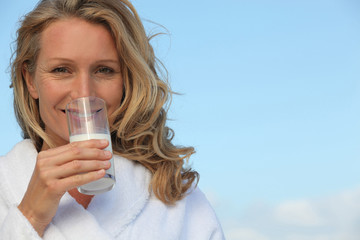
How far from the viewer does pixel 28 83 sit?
3.35 meters

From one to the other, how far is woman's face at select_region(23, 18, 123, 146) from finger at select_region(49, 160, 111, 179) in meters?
0.65

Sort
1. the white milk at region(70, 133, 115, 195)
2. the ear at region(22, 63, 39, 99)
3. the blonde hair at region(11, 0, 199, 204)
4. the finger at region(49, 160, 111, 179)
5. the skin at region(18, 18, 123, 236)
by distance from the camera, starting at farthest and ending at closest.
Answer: the ear at region(22, 63, 39, 99) < the blonde hair at region(11, 0, 199, 204) < the skin at region(18, 18, 123, 236) < the white milk at region(70, 133, 115, 195) < the finger at region(49, 160, 111, 179)

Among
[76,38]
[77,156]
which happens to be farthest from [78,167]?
[76,38]

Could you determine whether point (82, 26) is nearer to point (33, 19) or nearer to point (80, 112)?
point (33, 19)

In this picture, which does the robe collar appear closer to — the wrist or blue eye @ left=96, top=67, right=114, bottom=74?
the wrist

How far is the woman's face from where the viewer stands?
9.79 feet

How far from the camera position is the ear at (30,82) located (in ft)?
10.9

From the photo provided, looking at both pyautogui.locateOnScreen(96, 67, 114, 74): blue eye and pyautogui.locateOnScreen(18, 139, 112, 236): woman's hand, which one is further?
pyautogui.locateOnScreen(96, 67, 114, 74): blue eye

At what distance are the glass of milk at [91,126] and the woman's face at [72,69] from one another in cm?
31

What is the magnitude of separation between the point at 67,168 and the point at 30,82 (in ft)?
3.71

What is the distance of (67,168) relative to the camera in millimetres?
2398

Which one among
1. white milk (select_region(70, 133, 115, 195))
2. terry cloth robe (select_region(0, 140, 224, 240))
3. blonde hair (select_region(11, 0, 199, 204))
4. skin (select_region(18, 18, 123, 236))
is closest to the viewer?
white milk (select_region(70, 133, 115, 195))

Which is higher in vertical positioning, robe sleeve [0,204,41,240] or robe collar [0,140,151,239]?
robe collar [0,140,151,239]

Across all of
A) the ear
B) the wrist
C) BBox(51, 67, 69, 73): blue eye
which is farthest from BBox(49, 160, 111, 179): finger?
the ear
